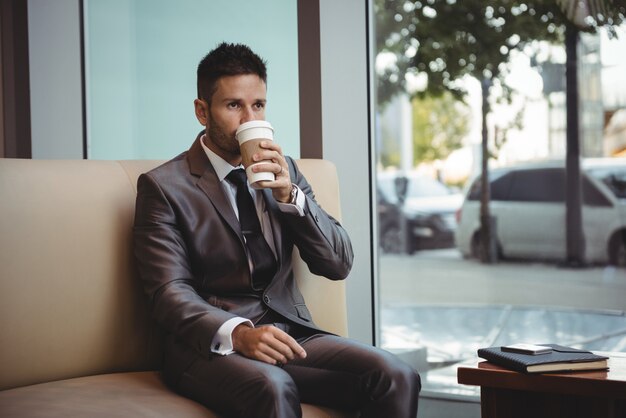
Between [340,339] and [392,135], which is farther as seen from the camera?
[392,135]

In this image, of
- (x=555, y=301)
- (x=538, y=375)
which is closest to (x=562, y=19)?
(x=555, y=301)

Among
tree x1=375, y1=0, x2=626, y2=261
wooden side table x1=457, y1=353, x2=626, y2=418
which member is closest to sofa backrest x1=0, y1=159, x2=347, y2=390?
wooden side table x1=457, y1=353, x2=626, y2=418

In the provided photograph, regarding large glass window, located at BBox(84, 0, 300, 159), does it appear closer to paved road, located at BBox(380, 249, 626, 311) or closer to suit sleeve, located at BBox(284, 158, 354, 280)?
suit sleeve, located at BBox(284, 158, 354, 280)

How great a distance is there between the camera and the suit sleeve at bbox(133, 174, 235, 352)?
75.3 inches

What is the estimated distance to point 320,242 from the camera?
2.16 meters

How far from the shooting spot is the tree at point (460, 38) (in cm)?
367

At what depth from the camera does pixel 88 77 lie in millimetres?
3594

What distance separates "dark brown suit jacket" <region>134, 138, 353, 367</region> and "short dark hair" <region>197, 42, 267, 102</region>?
19 cm

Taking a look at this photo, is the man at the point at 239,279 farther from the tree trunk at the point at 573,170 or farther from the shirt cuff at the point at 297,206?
the tree trunk at the point at 573,170

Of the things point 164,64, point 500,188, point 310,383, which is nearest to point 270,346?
point 310,383

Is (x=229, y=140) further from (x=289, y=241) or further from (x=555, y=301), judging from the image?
(x=555, y=301)

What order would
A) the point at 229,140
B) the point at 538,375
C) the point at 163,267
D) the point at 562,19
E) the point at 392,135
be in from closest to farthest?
the point at 538,375, the point at 163,267, the point at 229,140, the point at 562,19, the point at 392,135

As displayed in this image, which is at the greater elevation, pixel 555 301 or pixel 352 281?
pixel 352 281

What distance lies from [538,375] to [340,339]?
57 cm
